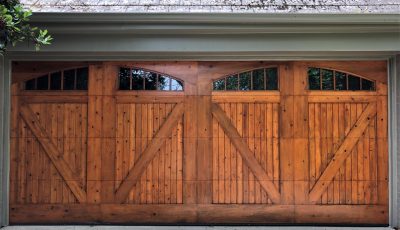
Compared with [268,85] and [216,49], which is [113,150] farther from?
[268,85]

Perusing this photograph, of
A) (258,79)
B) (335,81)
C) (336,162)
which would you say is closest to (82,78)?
(258,79)

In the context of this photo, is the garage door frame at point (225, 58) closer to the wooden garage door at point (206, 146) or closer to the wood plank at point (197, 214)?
the wooden garage door at point (206, 146)

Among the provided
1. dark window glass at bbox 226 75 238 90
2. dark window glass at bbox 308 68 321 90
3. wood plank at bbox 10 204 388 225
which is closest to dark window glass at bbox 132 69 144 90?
dark window glass at bbox 226 75 238 90

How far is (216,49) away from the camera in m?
5.35

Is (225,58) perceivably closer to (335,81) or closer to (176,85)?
(176,85)

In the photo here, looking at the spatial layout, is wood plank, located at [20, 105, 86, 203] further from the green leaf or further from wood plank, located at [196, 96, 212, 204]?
wood plank, located at [196, 96, 212, 204]

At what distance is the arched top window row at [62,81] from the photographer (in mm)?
5680

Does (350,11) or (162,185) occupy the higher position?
(350,11)

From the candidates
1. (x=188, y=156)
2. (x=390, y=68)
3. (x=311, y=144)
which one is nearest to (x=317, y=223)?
(x=311, y=144)

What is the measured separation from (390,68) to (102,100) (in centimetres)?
454

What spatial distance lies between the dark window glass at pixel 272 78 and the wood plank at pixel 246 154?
86 centimetres

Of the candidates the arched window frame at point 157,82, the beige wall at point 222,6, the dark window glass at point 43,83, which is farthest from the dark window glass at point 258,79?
the dark window glass at point 43,83

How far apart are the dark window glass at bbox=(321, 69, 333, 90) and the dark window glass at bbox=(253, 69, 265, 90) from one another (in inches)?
37.3

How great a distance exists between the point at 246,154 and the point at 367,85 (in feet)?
7.20
